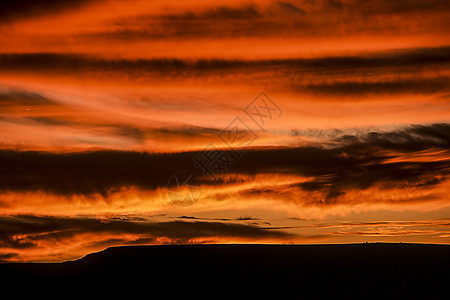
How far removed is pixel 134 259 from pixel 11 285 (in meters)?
2.21

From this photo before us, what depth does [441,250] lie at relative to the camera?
17.5m

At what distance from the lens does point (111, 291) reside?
1645 centimetres

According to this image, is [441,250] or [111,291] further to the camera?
[441,250]

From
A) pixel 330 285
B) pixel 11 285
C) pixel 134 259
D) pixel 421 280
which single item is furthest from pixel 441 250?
pixel 11 285

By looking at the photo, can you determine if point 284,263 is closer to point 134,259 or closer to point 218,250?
point 218,250

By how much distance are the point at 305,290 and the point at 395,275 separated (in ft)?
5.47

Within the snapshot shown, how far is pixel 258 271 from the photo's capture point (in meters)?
16.8

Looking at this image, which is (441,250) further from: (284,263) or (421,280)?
(284,263)

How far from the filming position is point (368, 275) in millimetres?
16641

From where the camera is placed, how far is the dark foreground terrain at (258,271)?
1633 cm

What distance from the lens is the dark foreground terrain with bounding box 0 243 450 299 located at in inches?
643

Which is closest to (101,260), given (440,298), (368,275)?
(368,275)

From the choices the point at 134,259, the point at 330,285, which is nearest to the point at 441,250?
the point at 330,285

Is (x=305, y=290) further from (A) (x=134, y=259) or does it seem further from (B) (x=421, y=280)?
(A) (x=134, y=259)
